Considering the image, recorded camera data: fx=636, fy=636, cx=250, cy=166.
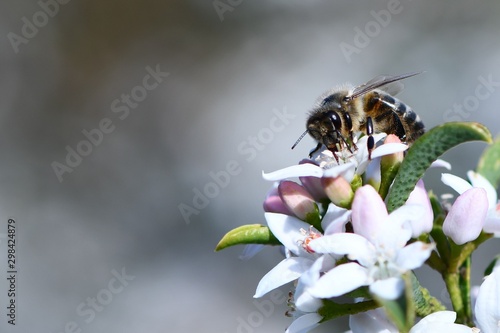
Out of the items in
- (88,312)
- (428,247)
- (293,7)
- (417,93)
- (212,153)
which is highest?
(293,7)

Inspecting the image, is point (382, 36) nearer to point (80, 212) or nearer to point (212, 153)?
point (212, 153)

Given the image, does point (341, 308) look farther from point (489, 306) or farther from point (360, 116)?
point (360, 116)

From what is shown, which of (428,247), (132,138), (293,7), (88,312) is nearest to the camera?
(428,247)

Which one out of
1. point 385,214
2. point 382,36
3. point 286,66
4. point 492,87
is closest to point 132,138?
point 286,66

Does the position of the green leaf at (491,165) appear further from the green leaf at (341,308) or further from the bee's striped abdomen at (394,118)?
the green leaf at (341,308)

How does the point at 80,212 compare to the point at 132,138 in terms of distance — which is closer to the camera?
the point at 80,212

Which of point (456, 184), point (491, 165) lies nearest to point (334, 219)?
point (456, 184)

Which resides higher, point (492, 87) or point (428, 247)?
point (492, 87)
